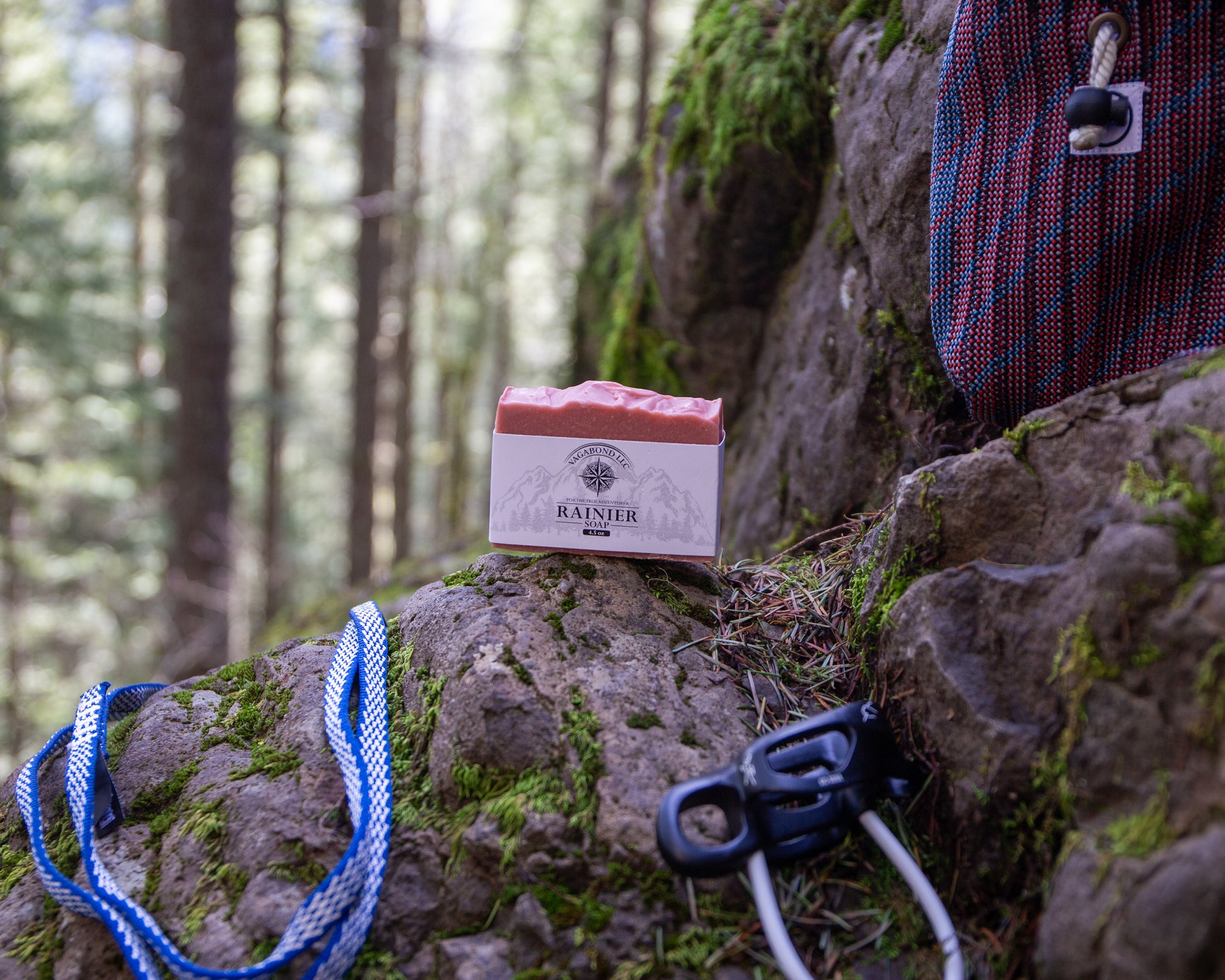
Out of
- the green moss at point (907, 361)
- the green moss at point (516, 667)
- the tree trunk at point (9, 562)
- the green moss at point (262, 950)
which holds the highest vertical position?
the green moss at point (907, 361)

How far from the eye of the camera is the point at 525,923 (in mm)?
1375

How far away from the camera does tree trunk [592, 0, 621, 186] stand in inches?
471

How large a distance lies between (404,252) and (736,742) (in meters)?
16.1

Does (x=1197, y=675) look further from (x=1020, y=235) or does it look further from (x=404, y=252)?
(x=404, y=252)

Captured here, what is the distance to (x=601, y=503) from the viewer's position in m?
1.82

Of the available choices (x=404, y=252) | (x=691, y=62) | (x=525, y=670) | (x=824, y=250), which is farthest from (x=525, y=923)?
(x=404, y=252)

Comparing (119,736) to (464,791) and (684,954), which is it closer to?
(464,791)

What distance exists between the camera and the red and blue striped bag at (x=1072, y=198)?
1.63 metres

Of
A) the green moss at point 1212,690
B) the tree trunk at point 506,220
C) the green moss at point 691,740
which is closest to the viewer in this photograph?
the green moss at point 1212,690

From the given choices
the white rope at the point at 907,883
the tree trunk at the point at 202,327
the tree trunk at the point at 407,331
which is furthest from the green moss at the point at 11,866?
the tree trunk at the point at 407,331

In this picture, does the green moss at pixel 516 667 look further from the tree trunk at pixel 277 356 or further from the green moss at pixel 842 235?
the tree trunk at pixel 277 356

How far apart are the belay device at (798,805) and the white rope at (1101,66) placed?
1.29m

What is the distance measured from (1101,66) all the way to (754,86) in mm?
2007

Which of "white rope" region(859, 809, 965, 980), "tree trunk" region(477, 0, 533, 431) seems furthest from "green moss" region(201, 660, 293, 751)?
"tree trunk" region(477, 0, 533, 431)
